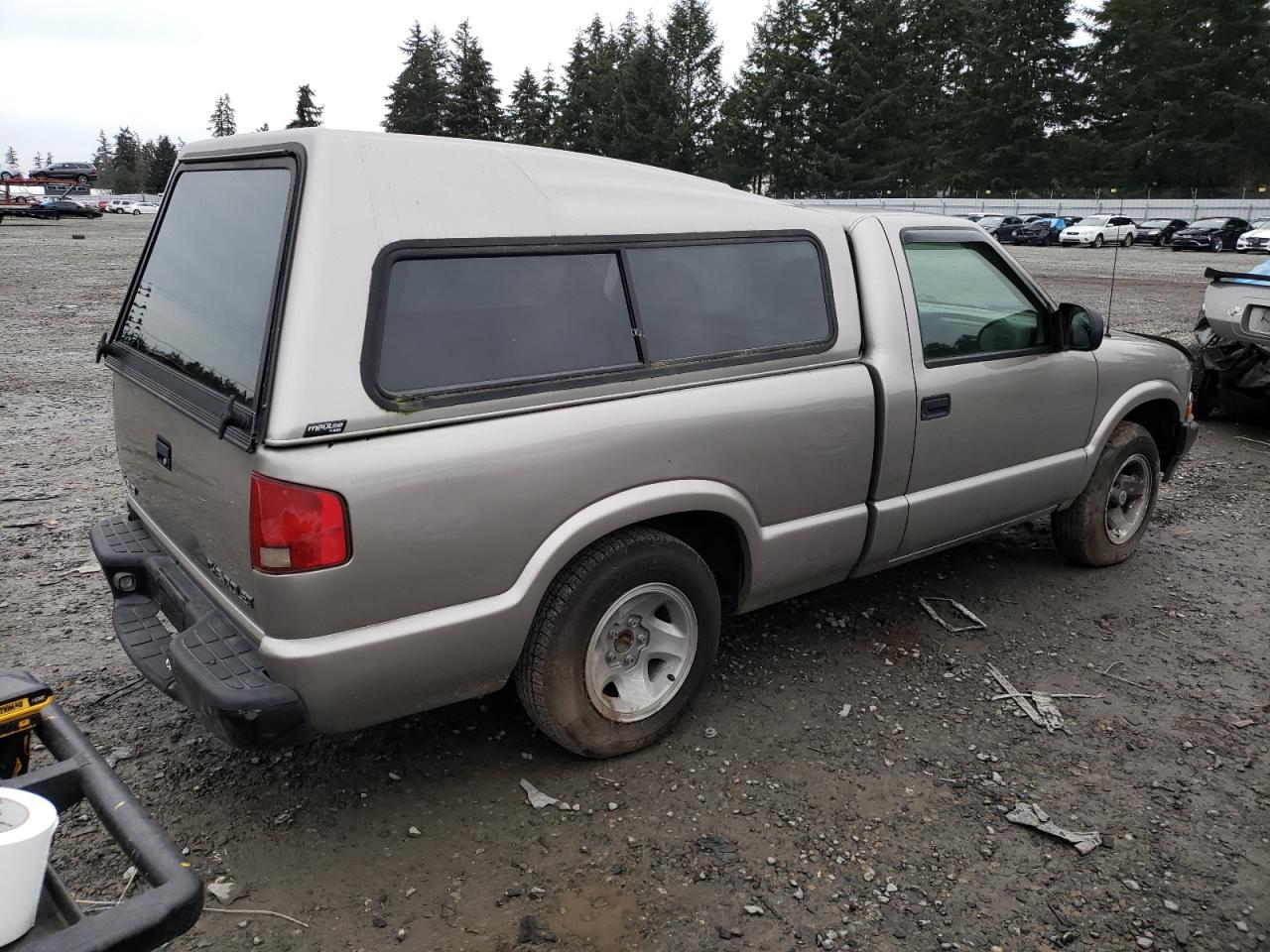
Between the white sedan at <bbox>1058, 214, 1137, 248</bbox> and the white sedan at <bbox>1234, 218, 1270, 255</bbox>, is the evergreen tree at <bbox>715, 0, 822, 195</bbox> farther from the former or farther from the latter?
the white sedan at <bbox>1234, 218, 1270, 255</bbox>

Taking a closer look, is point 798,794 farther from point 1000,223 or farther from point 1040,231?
point 1000,223

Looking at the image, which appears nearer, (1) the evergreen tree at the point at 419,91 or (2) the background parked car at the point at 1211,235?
(2) the background parked car at the point at 1211,235

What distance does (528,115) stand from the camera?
87875 millimetres

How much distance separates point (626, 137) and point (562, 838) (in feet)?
248

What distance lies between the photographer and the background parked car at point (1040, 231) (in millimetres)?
40219

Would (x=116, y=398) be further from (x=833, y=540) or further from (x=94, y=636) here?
(x=833, y=540)

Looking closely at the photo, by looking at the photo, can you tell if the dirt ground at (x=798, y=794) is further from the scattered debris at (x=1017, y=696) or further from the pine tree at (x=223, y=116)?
the pine tree at (x=223, y=116)

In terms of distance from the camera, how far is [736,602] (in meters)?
3.70

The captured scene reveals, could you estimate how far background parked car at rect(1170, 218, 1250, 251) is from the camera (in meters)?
34.2

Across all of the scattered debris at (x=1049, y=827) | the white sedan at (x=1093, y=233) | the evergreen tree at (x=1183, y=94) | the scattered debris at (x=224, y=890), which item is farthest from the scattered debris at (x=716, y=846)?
the evergreen tree at (x=1183, y=94)

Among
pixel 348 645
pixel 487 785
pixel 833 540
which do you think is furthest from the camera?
pixel 833 540

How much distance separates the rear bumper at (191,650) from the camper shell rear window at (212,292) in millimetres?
615

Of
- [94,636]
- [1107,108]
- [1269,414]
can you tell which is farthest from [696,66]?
[94,636]

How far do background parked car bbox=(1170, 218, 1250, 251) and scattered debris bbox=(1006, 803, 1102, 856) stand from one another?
3768 cm
